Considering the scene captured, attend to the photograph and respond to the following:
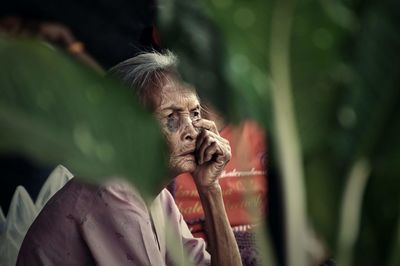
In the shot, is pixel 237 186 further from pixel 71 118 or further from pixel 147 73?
pixel 71 118

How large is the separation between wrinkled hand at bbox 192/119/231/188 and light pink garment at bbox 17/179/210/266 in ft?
0.16

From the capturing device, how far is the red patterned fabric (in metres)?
0.76

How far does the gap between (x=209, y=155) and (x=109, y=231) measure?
0.47 feet

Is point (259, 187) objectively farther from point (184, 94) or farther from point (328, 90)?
point (328, 90)

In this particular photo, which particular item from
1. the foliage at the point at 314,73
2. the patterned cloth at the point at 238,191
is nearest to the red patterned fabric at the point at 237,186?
the patterned cloth at the point at 238,191

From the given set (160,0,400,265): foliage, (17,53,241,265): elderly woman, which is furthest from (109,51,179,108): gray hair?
(160,0,400,265): foliage

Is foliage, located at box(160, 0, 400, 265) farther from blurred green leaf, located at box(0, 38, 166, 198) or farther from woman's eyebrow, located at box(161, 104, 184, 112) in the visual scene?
woman's eyebrow, located at box(161, 104, 184, 112)

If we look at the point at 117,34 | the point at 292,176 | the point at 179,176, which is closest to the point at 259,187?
the point at 179,176

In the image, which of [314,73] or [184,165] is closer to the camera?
[314,73]

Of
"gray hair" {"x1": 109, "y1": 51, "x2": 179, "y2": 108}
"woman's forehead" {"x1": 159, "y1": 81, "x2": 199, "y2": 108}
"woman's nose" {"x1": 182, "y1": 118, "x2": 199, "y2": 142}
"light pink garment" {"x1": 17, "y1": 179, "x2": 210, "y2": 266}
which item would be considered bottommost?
"light pink garment" {"x1": 17, "y1": 179, "x2": 210, "y2": 266}

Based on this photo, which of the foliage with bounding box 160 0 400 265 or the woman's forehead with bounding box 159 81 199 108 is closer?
the foliage with bounding box 160 0 400 265

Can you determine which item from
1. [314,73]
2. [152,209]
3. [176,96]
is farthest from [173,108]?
[314,73]

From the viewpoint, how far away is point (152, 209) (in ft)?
2.71

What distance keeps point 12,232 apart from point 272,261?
49 cm
